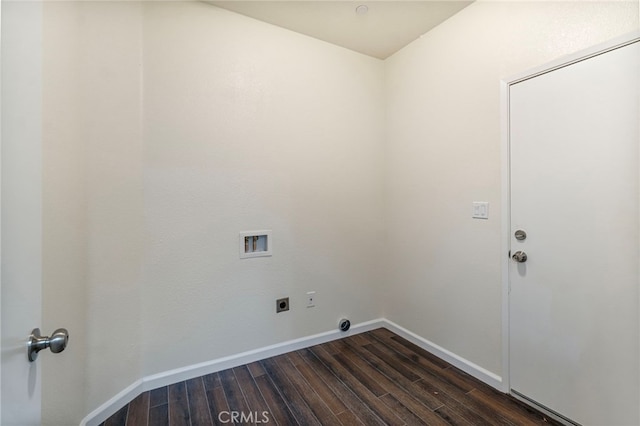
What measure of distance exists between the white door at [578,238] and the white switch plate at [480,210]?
0.15m

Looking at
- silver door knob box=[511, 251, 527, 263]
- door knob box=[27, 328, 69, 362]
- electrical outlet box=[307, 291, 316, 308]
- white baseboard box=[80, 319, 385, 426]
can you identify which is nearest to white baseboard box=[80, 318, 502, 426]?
white baseboard box=[80, 319, 385, 426]

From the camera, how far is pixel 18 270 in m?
0.60

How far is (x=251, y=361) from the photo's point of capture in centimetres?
207

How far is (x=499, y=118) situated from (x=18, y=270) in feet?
7.39

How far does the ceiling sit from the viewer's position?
1.89m

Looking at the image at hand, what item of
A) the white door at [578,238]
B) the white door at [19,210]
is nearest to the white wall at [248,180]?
the white door at [19,210]

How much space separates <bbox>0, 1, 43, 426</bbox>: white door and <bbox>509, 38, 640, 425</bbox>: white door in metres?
2.14

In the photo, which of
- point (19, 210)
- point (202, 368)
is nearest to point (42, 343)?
point (19, 210)

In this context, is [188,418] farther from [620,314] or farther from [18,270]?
[620,314]

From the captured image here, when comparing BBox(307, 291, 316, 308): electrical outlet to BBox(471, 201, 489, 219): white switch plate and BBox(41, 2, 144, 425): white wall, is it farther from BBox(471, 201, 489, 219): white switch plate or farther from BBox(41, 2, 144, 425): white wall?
BBox(471, 201, 489, 219): white switch plate

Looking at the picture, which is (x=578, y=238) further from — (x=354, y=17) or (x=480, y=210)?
(x=354, y=17)

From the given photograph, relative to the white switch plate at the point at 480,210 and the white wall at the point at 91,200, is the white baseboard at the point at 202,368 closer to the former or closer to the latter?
the white wall at the point at 91,200

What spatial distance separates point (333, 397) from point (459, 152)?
188cm

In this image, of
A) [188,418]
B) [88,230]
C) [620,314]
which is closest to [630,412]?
[620,314]
